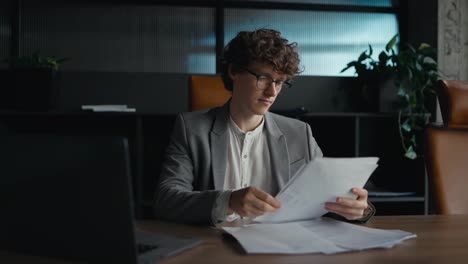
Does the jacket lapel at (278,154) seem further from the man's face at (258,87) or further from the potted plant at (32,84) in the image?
the potted plant at (32,84)

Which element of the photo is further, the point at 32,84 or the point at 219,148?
the point at 32,84

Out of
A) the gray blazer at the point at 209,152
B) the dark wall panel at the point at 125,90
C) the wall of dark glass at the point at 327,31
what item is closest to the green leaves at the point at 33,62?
the dark wall panel at the point at 125,90

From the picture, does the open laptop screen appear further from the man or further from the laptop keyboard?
the man

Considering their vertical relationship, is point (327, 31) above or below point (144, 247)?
above

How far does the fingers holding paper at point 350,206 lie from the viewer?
1.14 meters

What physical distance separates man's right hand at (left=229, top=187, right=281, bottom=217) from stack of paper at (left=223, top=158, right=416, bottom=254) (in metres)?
0.03

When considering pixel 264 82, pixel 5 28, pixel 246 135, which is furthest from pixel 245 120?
pixel 5 28

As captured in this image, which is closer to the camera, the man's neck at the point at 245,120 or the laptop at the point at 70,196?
the laptop at the point at 70,196

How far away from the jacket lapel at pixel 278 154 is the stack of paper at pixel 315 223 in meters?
0.38

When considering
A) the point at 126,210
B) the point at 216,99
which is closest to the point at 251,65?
the point at 216,99

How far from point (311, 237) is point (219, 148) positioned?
617 mm

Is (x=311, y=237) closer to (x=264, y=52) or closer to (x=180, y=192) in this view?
(x=180, y=192)

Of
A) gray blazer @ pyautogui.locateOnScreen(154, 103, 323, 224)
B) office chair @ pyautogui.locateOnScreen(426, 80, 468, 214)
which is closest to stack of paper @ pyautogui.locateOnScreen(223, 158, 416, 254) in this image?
gray blazer @ pyautogui.locateOnScreen(154, 103, 323, 224)

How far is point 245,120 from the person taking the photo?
1.65 m
